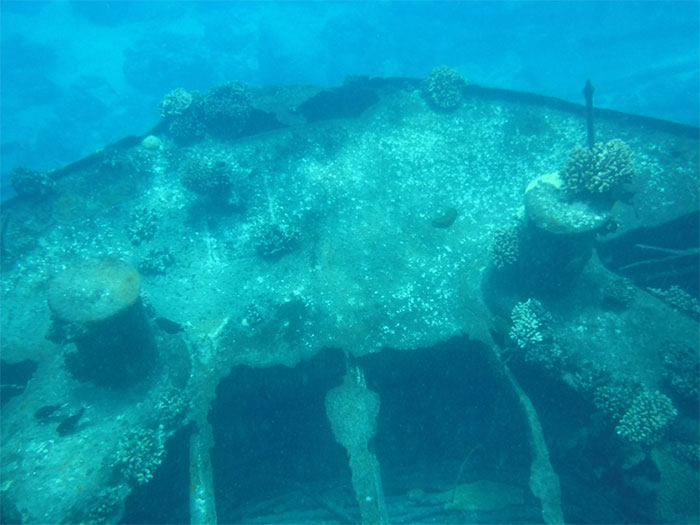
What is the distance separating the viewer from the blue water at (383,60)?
28172 millimetres

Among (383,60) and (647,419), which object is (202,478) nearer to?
(647,419)

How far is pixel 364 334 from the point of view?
7.89m

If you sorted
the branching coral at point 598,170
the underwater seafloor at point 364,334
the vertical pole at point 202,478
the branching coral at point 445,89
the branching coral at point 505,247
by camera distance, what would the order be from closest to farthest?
the vertical pole at point 202,478 < the underwater seafloor at point 364,334 < the branching coral at point 598,170 < the branching coral at point 505,247 < the branching coral at point 445,89

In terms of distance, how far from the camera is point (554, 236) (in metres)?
7.00

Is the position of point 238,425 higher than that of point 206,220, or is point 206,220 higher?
point 206,220

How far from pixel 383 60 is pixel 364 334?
93.7 ft

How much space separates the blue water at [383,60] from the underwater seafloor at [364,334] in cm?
2208

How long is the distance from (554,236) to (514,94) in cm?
638

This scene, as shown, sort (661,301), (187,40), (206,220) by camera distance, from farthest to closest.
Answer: (187,40) → (206,220) → (661,301)

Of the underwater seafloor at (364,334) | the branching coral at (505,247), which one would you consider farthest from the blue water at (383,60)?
the branching coral at (505,247)

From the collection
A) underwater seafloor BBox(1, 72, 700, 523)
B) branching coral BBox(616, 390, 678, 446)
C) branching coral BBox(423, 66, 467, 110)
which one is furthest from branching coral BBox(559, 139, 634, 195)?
branching coral BBox(423, 66, 467, 110)

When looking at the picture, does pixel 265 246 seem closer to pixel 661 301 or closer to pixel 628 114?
pixel 661 301

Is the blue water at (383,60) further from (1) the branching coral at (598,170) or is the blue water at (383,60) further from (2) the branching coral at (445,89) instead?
(1) the branching coral at (598,170)

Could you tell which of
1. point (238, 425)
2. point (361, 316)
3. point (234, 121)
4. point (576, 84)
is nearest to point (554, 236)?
point (361, 316)
